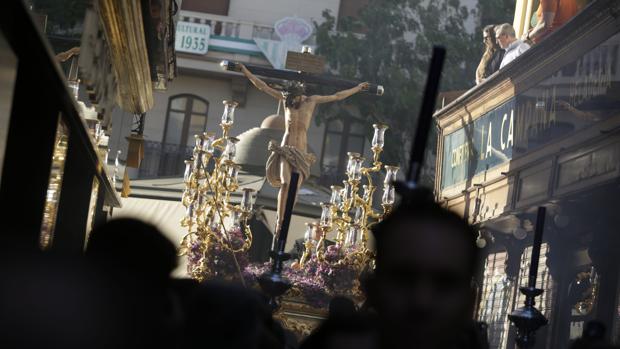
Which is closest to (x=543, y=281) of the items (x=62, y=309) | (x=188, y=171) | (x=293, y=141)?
(x=188, y=171)

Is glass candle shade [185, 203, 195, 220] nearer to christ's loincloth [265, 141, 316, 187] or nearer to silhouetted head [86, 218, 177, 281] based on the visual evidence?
christ's loincloth [265, 141, 316, 187]

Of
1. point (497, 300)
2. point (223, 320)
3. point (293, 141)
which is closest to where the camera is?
point (223, 320)

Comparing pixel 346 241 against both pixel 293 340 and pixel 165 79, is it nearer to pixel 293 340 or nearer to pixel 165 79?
pixel 165 79

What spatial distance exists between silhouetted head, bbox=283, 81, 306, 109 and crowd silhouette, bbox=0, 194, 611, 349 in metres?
15.3

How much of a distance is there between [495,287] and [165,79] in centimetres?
460

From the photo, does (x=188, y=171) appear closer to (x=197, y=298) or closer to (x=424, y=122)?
(x=197, y=298)

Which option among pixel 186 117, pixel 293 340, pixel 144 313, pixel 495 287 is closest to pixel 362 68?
pixel 186 117

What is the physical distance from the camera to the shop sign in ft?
50.3

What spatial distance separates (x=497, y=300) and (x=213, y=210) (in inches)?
137

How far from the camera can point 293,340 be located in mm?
7469

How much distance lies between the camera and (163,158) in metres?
41.6

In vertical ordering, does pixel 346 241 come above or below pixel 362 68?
below

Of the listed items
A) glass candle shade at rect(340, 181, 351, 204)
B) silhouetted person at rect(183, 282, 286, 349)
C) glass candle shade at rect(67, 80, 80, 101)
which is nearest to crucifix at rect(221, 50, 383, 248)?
glass candle shade at rect(340, 181, 351, 204)

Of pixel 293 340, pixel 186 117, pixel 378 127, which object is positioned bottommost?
pixel 293 340
